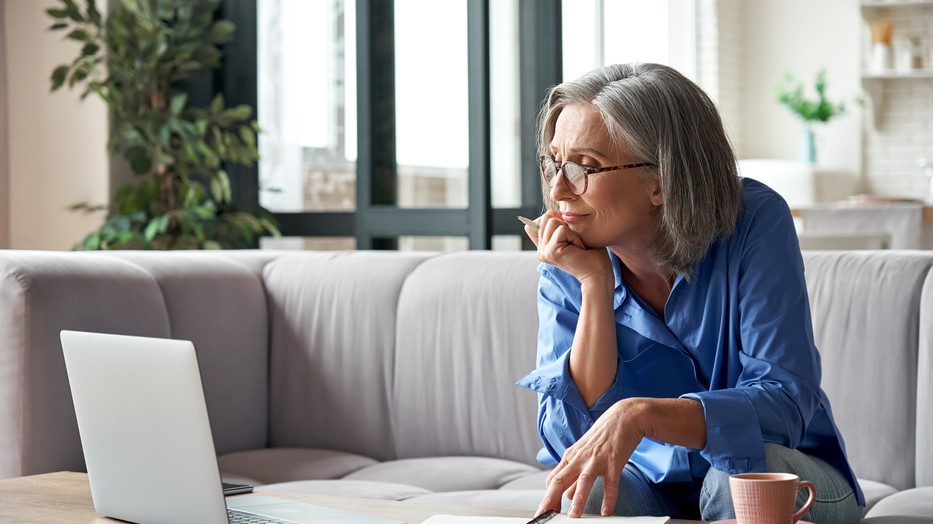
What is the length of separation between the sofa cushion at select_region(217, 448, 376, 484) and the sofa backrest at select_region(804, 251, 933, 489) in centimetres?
108

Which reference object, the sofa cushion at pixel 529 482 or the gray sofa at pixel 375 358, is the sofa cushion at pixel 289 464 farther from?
the sofa cushion at pixel 529 482

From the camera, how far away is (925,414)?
218 cm

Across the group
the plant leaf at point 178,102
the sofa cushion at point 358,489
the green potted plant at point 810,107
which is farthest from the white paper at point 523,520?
the green potted plant at point 810,107

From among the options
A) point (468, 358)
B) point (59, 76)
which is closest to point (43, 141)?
point (59, 76)

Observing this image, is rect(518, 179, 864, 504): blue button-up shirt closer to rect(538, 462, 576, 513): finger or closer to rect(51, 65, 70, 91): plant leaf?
rect(538, 462, 576, 513): finger

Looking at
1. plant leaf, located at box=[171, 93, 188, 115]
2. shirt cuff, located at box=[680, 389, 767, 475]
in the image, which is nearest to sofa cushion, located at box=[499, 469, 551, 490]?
shirt cuff, located at box=[680, 389, 767, 475]

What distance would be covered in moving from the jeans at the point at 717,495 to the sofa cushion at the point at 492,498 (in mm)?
482

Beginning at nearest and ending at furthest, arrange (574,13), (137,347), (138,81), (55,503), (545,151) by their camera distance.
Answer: (137,347)
(55,503)
(545,151)
(138,81)
(574,13)

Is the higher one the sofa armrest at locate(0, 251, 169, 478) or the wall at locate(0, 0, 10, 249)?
the wall at locate(0, 0, 10, 249)

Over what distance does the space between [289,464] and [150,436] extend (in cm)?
142

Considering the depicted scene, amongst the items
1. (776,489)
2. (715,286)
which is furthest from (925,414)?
(776,489)

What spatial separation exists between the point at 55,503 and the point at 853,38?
7.47 metres

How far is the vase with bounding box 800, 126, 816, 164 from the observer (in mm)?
7812

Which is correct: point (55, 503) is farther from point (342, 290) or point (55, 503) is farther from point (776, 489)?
point (342, 290)
